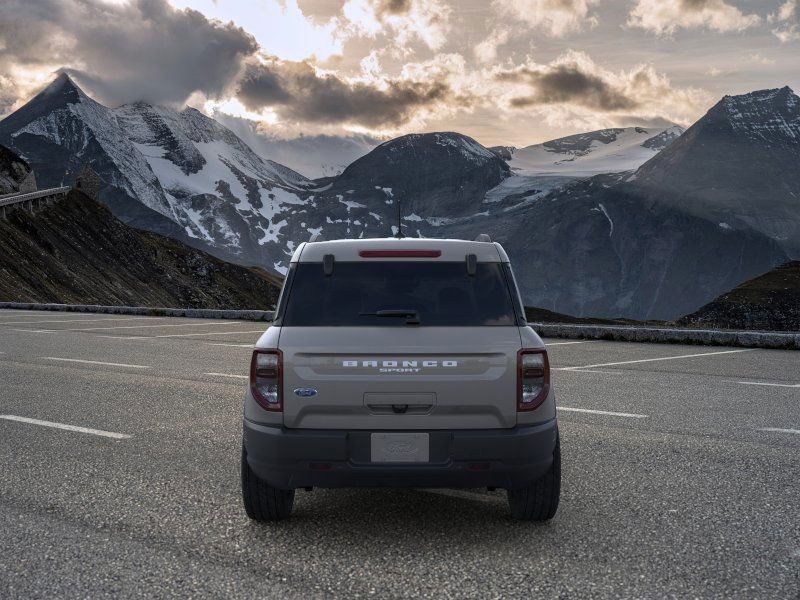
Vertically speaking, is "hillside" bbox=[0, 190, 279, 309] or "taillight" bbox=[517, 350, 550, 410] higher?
"taillight" bbox=[517, 350, 550, 410]

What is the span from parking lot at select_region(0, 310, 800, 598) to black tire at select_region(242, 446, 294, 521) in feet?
0.27

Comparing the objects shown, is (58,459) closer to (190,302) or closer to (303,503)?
(303,503)

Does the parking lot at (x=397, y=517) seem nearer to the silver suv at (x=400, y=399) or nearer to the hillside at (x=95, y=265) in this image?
the silver suv at (x=400, y=399)

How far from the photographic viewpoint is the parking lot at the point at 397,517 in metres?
3.90

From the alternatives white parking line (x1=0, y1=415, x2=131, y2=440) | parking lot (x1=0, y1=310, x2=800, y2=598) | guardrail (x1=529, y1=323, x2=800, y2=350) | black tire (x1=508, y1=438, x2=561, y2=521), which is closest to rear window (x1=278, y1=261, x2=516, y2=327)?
black tire (x1=508, y1=438, x2=561, y2=521)

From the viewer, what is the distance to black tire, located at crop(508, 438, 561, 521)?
4.70 metres

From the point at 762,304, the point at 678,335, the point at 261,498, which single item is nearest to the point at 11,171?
the point at 678,335

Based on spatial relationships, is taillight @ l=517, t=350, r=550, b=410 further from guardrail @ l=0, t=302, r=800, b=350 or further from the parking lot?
guardrail @ l=0, t=302, r=800, b=350

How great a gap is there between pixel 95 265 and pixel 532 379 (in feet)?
265

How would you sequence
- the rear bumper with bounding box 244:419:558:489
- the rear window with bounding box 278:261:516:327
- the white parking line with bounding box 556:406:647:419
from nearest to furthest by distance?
the rear bumper with bounding box 244:419:558:489 < the rear window with bounding box 278:261:516:327 < the white parking line with bounding box 556:406:647:419

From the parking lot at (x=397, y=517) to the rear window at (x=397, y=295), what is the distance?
127 cm

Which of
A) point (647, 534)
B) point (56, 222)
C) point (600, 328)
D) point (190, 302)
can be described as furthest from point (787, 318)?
point (647, 534)

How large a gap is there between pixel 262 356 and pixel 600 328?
16.3 m

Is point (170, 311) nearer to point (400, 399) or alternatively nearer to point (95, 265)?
point (400, 399)
